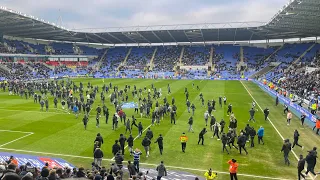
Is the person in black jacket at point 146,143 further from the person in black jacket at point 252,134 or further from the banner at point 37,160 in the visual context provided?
the person in black jacket at point 252,134

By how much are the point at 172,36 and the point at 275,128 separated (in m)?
59.6

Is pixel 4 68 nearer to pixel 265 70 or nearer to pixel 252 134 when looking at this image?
pixel 265 70

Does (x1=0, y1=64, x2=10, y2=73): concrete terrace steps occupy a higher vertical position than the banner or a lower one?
higher

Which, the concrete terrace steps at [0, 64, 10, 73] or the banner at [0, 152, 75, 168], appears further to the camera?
the concrete terrace steps at [0, 64, 10, 73]

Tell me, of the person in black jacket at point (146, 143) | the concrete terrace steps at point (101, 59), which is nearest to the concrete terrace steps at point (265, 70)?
the concrete terrace steps at point (101, 59)

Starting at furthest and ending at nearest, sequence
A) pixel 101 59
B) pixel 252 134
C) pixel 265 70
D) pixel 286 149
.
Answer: pixel 101 59 → pixel 265 70 → pixel 252 134 → pixel 286 149

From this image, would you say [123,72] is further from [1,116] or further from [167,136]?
[167,136]

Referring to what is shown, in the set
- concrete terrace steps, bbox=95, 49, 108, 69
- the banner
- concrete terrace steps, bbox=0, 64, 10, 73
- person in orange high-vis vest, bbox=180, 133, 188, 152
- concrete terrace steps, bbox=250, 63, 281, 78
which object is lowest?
the banner

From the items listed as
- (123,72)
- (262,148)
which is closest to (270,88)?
(262,148)

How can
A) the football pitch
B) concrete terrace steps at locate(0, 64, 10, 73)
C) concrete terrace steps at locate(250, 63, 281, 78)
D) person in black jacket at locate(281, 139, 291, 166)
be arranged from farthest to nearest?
concrete terrace steps at locate(250, 63, 281, 78)
concrete terrace steps at locate(0, 64, 10, 73)
the football pitch
person in black jacket at locate(281, 139, 291, 166)

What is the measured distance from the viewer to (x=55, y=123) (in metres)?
24.3

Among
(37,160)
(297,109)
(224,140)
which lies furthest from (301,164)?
(297,109)

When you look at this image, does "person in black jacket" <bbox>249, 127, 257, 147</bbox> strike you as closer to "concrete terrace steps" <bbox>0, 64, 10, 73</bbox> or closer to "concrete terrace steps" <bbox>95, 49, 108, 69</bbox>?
"concrete terrace steps" <bbox>0, 64, 10, 73</bbox>

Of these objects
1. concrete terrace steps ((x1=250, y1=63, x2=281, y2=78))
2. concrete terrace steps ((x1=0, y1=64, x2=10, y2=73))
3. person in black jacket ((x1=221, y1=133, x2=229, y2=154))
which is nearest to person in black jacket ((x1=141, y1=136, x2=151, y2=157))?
person in black jacket ((x1=221, y1=133, x2=229, y2=154))
